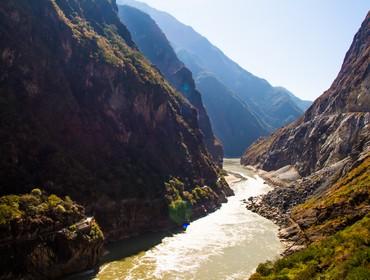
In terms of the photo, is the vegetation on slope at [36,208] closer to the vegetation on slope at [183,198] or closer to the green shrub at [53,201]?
the green shrub at [53,201]

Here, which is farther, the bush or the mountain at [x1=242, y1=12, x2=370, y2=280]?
the bush

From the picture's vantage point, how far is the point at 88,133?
80750 mm

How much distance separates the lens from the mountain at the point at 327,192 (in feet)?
116

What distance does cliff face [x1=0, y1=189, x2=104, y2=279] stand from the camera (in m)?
45.5

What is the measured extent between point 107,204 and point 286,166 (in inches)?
4441

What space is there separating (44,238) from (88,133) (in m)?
33.3

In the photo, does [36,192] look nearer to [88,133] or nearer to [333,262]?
[88,133]

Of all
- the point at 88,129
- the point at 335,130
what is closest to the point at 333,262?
the point at 88,129

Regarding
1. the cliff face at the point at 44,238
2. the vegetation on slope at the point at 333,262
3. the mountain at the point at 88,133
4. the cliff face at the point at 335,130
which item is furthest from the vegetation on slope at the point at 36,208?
the cliff face at the point at 335,130

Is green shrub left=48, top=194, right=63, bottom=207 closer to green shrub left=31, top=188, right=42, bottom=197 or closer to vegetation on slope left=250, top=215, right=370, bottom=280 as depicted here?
green shrub left=31, top=188, right=42, bottom=197

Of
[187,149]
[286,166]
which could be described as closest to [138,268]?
[187,149]

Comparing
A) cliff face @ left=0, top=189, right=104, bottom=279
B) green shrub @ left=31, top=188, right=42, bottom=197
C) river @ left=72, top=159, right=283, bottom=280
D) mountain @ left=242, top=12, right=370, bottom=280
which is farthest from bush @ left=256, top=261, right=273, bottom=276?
green shrub @ left=31, top=188, right=42, bottom=197

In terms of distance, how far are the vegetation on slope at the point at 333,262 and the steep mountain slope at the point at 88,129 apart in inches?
1346

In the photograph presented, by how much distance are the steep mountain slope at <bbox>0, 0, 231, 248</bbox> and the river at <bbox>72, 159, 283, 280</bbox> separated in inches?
218
